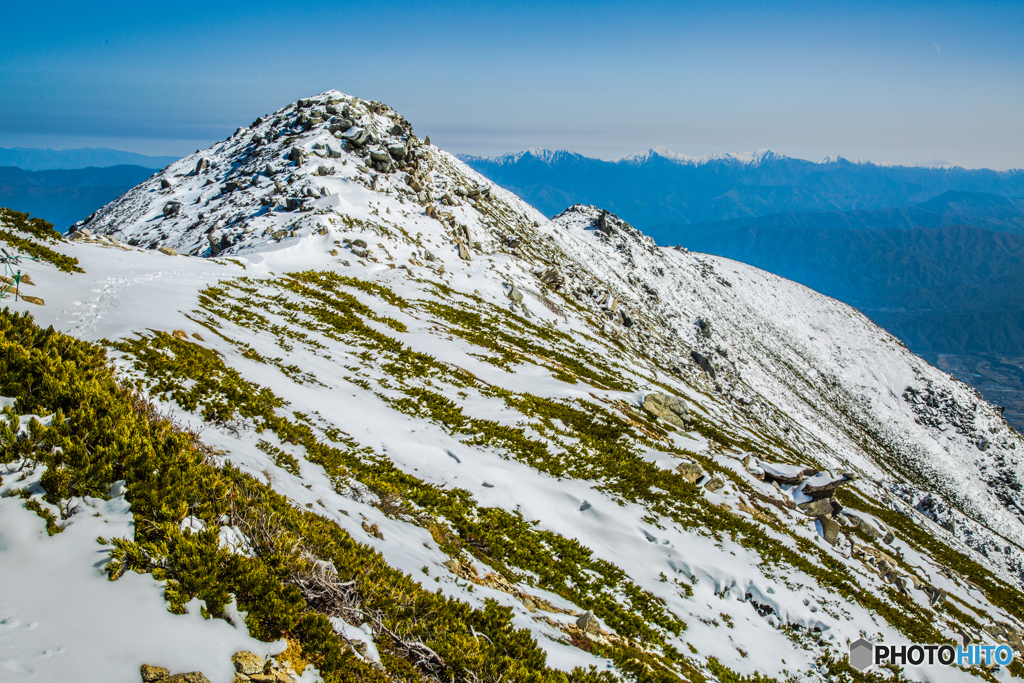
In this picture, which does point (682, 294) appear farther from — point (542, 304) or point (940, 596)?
point (940, 596)

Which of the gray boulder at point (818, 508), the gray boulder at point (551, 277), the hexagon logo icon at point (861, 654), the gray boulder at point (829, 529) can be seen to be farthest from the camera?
the gray boulder at point (551, 277)

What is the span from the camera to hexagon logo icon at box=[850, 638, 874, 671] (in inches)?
457

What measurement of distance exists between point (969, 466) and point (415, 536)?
12274 centimetres

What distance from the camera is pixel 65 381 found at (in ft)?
21.2

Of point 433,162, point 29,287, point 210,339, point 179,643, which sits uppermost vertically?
point 433,162

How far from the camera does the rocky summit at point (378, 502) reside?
4.65 metres

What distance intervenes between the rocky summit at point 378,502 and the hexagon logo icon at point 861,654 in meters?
0.20

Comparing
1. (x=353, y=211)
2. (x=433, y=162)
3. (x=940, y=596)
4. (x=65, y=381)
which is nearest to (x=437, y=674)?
(x=65, y=381)

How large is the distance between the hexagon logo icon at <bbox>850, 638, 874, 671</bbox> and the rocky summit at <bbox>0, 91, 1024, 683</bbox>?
7.9 inches

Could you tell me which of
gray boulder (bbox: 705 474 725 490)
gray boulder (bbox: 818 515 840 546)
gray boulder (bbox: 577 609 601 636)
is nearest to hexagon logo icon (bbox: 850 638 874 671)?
gray boulder (bbox: 818 515 840 546)

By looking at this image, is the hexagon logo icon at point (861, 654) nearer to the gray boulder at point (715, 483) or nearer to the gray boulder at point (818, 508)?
the gray boulder at point (715, 483)

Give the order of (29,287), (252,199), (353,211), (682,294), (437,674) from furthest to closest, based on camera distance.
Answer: (682,294), (252,199), (353,211), (29,287), (437,674)

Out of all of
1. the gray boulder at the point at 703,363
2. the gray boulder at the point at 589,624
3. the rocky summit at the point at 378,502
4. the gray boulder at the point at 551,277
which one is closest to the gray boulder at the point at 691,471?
the rocky summit at the point at 378,502

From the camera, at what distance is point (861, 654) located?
1198cm
